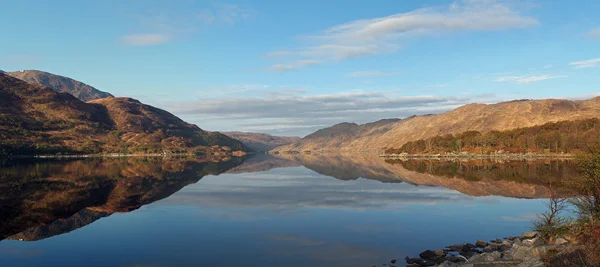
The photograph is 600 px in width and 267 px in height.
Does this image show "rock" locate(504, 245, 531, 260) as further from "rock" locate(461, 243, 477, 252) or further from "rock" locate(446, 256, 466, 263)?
"rock" locate(461, 243, 477, 252)

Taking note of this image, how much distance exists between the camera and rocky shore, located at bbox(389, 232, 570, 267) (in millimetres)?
23766

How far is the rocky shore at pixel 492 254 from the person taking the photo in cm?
2377

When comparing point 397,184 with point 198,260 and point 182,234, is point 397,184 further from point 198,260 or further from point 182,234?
point 198,260

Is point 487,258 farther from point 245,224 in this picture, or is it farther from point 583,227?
point 245,224

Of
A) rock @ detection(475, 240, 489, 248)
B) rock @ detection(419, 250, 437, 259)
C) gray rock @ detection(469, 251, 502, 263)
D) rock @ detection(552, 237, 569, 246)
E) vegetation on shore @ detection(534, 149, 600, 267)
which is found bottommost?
rock @ detection(475, 240, 489, 248)

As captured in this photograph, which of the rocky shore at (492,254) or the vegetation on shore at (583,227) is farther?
the rocky shore at (492,254)

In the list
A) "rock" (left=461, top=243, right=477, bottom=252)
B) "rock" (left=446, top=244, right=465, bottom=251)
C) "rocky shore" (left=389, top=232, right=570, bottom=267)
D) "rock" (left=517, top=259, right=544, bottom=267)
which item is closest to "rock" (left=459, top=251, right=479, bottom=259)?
"rocky shore" (left=389, top=232, right=570, bottom=267)

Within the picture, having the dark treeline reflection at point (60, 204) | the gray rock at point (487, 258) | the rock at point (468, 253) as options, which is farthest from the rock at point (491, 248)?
the dark treeline reflection at point (60, 204)

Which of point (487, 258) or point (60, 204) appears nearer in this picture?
point (487, 258)

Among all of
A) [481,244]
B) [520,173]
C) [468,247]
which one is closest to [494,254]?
[468,247]

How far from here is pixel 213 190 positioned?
79.7 m

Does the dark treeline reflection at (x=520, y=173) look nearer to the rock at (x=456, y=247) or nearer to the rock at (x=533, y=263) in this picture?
the rock at (x=456, y=247)

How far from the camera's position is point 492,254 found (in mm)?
25906

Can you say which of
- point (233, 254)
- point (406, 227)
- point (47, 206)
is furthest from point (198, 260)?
point (47, 206)
